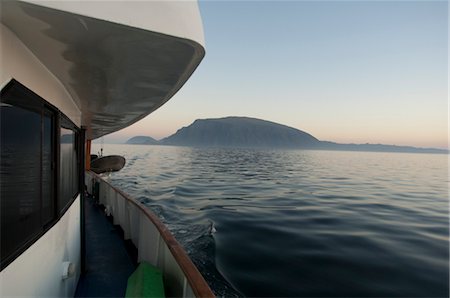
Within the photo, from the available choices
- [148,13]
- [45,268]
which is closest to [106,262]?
[45,268]

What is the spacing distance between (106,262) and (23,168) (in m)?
3.94

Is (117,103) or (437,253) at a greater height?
(117,103)

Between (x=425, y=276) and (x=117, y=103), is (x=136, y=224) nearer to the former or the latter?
(x=117, y=103)

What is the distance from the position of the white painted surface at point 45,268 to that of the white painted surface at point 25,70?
1.27m

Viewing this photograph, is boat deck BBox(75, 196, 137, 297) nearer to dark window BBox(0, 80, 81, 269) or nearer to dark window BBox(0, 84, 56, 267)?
dark window BBox(0, 80, 81, 269)

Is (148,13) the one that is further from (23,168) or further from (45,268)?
Result: (45,268)

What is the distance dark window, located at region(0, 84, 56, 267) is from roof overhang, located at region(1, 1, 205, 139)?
0.40 m

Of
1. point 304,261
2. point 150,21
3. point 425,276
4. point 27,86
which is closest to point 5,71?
point 27,86

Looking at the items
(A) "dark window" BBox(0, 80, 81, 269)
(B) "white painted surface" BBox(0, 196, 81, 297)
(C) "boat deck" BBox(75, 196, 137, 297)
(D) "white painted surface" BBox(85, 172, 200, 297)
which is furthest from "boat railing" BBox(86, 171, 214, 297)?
(A) "dark window" BBox(0, 80, 81, 269)

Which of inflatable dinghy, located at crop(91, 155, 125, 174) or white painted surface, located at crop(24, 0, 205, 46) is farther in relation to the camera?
inflatable dinghy, located at crop(91, 155, 125, 174)

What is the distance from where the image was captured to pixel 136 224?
19.5 feet

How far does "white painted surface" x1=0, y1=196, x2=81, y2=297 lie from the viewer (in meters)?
1.97

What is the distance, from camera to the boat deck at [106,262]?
450 cm

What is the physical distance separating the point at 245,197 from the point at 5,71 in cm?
1752
